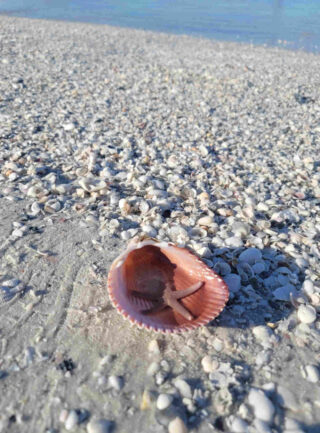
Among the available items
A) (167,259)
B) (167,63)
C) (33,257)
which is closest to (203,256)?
(167,259)

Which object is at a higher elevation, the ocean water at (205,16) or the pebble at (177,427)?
the pebble at (177,427)

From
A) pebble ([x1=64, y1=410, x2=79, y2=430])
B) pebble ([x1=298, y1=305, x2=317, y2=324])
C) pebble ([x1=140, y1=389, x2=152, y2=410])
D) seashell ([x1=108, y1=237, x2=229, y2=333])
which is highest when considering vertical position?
seashell ([x1=108, y1=237, x2=229, y2=333])

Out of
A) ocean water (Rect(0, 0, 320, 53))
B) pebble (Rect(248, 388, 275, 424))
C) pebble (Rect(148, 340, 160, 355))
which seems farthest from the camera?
ocean water (Rect(0, 0, 320, 53))

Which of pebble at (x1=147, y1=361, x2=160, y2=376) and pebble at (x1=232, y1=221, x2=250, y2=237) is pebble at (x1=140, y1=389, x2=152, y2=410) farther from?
pebble at (x1=232, y1=221, x2=250, y2=237)

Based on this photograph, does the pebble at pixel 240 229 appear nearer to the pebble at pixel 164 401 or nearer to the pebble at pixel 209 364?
the pebble at pixel 209 364

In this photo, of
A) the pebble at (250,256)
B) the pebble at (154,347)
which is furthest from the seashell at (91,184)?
the pebble at (154,347)

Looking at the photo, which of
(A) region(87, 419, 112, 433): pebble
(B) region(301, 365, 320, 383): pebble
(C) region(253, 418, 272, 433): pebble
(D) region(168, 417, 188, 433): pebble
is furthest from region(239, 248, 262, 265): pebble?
(A) region(87, 419, 112, 433): pebble
